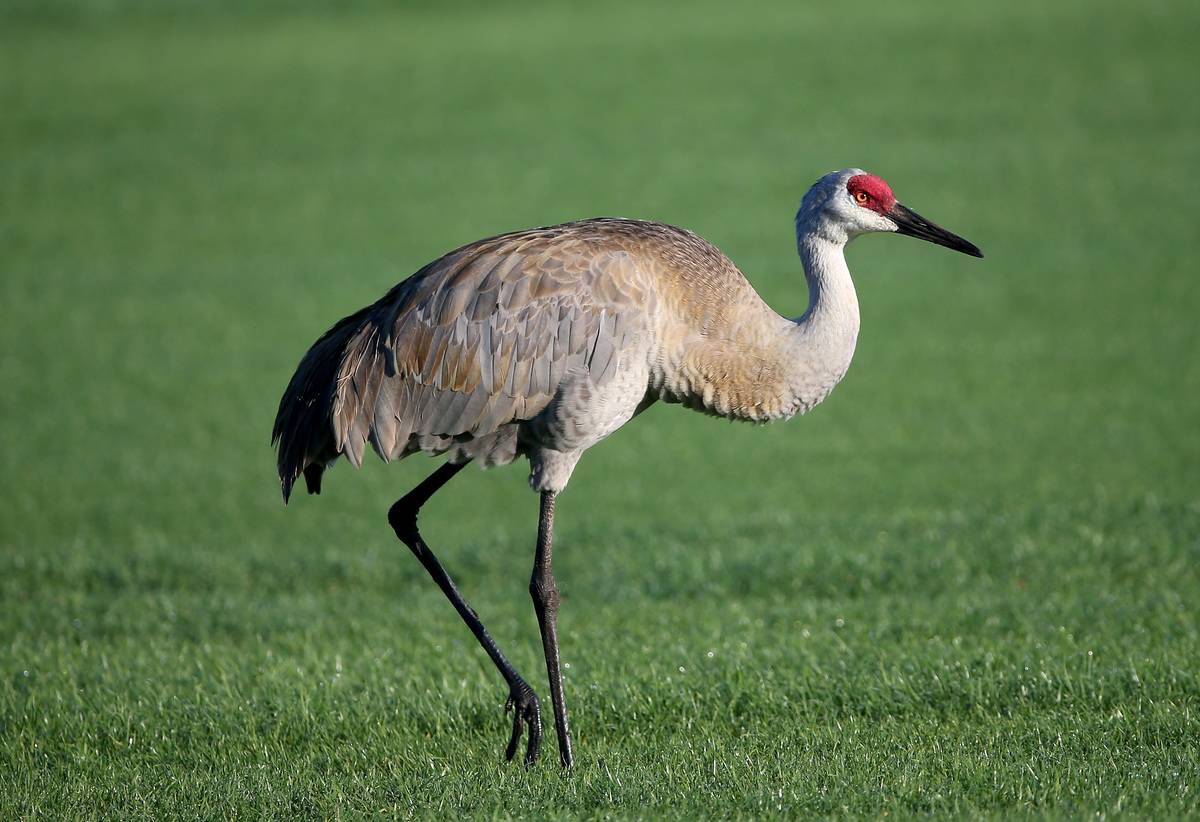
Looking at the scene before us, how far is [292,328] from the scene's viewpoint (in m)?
17.7

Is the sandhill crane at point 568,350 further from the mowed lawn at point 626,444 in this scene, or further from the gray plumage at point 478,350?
the mowed lawn at point 626,444

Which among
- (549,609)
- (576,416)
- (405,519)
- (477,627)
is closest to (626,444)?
(405,519)

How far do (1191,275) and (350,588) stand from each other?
11897mm


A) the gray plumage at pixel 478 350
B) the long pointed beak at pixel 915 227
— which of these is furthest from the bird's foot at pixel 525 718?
the long pointed beak at pixel 915 227

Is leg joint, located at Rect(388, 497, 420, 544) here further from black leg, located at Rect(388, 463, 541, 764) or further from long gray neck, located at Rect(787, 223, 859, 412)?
long gray neck, located at Rect(787, 223, 859, 412)

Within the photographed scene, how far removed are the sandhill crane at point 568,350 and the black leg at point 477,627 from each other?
0.04ft

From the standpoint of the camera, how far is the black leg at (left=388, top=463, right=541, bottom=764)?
5.90 metres

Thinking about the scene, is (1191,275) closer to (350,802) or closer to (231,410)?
(231,410)

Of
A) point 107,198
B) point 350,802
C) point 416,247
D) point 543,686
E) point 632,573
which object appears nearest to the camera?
point 350,802

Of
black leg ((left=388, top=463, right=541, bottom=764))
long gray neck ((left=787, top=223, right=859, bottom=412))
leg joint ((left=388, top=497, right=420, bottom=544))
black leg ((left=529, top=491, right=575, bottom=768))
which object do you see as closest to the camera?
black leg ((left=529, top=491, right=575, bottom=768))

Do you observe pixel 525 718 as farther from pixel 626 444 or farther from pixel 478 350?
pixel 626 444

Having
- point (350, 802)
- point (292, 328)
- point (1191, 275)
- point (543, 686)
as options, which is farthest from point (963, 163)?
point (350, 802)

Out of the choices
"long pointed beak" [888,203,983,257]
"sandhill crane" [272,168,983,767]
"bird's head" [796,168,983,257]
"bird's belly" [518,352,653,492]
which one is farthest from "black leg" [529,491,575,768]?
"long pointed beak" [888,203,983,257]

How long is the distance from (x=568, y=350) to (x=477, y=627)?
51.2 inches
